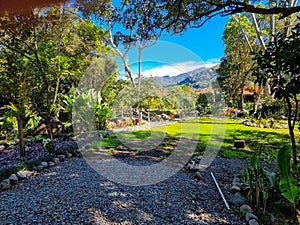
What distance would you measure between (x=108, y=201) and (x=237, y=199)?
1.40 meters

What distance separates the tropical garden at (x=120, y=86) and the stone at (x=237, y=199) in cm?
9

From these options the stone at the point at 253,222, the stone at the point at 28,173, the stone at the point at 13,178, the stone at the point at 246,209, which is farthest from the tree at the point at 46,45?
the stone at the point at 253,222

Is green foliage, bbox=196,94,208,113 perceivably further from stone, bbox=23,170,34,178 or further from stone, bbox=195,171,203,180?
stone, bbox=23,170,34,178

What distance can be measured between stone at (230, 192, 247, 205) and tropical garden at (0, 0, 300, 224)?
0.09 metres

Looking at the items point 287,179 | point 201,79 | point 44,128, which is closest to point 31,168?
point 287,179

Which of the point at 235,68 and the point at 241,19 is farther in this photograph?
the point at 235,68

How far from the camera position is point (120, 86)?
42.2 ft

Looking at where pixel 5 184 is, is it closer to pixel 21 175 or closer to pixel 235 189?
pixel 21 175

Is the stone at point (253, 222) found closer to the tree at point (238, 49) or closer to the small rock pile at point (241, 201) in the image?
the small rock pile at point (241, 201)

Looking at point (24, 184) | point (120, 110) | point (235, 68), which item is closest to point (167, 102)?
point (120, 110)

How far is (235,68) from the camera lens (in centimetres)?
1563

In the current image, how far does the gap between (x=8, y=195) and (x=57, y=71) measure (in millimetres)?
3049

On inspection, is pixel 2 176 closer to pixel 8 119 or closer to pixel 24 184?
pixel 24 184

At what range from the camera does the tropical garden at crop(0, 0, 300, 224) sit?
223 centimetres
